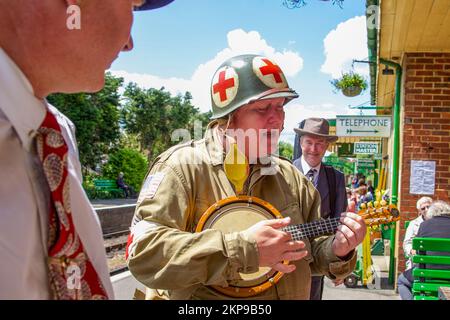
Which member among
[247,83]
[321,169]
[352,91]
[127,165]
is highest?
[352,91]

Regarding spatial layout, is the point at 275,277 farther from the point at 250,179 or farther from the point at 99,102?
the point at 99,102

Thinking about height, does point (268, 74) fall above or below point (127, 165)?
above

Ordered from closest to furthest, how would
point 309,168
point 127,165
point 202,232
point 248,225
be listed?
point 202,232 → point 248,225 → point 309,168 → point 127,165

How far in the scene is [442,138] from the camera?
506cm

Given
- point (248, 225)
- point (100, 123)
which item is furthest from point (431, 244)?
point (100, 123)

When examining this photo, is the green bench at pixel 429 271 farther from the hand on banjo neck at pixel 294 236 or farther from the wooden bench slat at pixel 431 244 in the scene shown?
the hand on banjo neck at pixel 294 236

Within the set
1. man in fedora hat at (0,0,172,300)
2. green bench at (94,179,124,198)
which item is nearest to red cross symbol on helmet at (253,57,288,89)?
man in fedora hat at (0,0,172,300)

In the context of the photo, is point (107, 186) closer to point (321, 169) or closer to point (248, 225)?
point (321, 169)

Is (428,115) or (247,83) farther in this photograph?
(428,115)

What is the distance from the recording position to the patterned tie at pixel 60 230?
0.63m

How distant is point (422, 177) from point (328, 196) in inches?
91.8

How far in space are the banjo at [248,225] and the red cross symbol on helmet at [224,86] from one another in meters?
0.43

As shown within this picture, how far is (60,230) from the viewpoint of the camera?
2.09 feet
